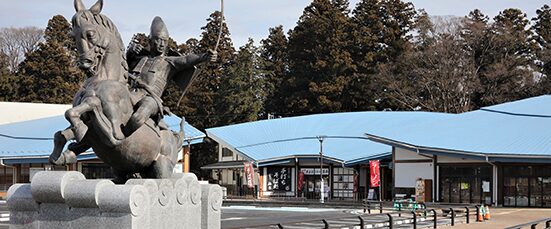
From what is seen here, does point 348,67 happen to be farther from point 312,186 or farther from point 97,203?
point 97,203

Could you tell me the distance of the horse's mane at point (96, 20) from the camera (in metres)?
7.48

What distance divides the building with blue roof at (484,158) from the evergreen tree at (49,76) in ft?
109

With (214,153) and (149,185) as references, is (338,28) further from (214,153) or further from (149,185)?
(149,185)

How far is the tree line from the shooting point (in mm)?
56844

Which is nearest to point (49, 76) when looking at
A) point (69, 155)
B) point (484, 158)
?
point (484, 158)

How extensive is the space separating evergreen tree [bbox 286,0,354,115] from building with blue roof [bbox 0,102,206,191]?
53.1 ft

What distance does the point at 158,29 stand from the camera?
869cm

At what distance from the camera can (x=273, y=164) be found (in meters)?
47.8

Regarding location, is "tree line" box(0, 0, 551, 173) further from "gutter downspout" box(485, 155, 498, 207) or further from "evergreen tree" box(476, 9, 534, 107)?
"gutter downspout" box(485, 155, 498, 207)

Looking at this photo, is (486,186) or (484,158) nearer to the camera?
(484,158)

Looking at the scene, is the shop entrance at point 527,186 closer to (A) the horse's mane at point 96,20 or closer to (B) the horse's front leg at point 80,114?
(A) the horse's mane at point 96,20

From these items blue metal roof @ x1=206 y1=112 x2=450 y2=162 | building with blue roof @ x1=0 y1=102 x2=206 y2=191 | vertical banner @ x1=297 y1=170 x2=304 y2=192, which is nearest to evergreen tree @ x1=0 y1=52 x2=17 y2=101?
building with blue roof @ x1=0 y1=102 x2=206 y2=191

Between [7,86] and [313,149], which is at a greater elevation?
[7,86]

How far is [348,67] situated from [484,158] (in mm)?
28445
